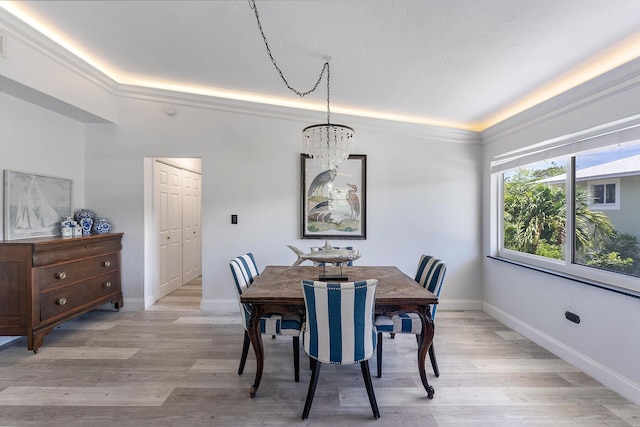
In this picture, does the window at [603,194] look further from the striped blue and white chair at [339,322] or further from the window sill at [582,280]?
the striped blue and white chair at [339,322]

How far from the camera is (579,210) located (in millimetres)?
2508

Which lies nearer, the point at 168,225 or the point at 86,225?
the point at 86,225

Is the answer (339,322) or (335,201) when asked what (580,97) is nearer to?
(335,201)

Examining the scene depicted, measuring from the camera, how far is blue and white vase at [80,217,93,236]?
3322 mm

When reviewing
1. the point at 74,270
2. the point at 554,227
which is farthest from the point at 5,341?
the point at 554,227

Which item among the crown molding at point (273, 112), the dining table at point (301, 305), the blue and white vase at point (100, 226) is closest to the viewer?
the dining table at point (301, 305)

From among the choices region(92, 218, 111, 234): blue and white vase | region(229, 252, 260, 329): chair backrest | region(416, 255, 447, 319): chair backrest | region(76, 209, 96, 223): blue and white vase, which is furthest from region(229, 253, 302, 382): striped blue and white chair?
region(76, 209, 96, 223): blue and white vase

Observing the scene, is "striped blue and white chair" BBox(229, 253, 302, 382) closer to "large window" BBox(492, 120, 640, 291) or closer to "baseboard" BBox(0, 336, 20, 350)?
"baseboard" BBox(0, 336, 20, 350)

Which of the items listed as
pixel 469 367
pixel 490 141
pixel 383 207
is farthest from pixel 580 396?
pixel 490 141

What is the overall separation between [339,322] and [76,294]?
9.62ft

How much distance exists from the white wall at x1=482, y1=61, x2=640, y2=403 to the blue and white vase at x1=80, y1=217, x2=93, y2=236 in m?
4.93

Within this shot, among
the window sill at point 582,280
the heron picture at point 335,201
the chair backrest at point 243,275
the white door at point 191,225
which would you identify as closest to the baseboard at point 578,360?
the window sill at point 582,280

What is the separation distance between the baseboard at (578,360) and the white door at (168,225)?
450 cm

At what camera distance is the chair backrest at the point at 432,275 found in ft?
7.35
